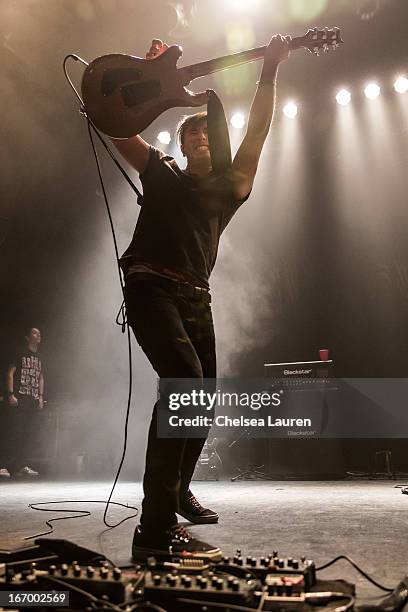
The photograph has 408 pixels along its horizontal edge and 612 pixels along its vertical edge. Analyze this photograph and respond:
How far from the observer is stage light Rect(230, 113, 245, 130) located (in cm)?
674

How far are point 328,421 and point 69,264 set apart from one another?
390 cm

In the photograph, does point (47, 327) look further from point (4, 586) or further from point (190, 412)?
point (4, 586)

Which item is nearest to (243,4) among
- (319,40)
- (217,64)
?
(319,40)

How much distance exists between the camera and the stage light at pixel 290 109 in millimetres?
6613

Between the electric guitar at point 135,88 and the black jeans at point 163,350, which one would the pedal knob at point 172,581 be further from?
the electric guitar at point 135,88

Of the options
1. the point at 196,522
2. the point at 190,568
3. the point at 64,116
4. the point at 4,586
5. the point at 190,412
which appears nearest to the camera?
the point at 4,586

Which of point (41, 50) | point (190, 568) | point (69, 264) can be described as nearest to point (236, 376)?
point (69, 264)

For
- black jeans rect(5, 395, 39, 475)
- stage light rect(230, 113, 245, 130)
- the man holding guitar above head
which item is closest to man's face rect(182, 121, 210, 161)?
the man holding guitar above head

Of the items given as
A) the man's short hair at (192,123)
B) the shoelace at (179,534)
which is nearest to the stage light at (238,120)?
the man's short hair at (192,123)

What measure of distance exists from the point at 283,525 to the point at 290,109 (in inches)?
217

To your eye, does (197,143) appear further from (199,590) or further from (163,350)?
(199,590)

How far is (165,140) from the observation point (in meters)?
7.03

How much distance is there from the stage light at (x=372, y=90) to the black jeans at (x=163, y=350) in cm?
541

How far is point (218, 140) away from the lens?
6.13 ft
